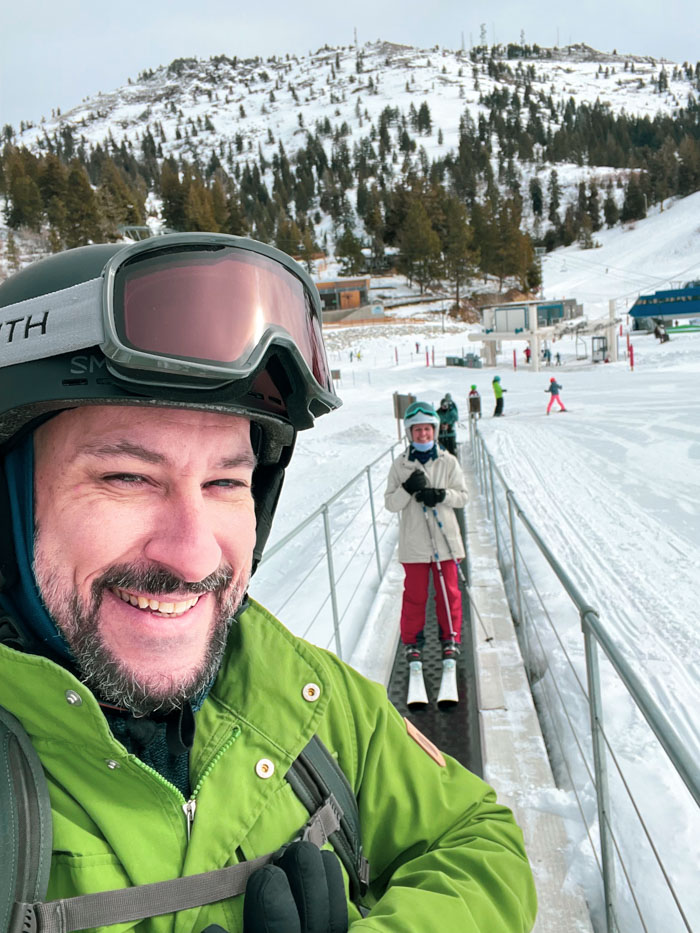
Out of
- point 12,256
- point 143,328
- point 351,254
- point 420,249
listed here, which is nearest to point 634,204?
point 420,249

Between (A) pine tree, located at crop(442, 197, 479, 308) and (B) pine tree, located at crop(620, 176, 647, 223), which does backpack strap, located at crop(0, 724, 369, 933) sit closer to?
(A) pine tree, located at crop(442, 197, 479, 308)

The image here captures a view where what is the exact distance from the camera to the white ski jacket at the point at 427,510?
454cm

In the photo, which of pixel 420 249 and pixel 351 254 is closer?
pixel 420 249

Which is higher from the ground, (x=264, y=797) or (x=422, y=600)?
(x=264, y=797)

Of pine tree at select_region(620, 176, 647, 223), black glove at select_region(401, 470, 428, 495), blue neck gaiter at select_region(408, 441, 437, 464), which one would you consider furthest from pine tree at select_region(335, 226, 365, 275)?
black glove at select_region(401, 470, 428, 495)

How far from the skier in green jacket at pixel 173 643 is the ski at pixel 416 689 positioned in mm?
2677

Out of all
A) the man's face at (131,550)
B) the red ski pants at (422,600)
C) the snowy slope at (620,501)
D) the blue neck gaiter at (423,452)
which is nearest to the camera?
the man's face at (131,550)

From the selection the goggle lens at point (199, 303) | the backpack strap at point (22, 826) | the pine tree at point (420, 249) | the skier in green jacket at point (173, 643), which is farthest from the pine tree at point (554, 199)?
the backpack strap at point (22, 826)

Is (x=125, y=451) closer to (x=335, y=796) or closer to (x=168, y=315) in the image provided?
(x=168, y=315)

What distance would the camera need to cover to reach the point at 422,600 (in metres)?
4.49

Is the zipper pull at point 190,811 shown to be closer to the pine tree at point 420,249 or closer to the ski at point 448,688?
the ski at point 448,688

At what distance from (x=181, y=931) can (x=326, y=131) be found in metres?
165

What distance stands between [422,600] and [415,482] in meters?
0.81

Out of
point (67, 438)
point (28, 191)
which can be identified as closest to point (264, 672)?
Result: point (67, 438)
